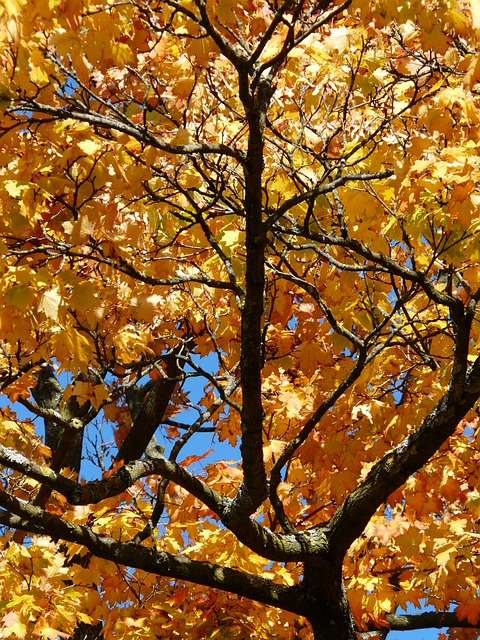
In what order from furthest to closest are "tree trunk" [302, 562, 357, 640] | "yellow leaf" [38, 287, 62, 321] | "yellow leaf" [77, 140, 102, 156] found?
"tree trunk" [302, 562, 357, 640] → "yellow leaf" [77, 140, 102, 156] → "yellow leaf" [38, 287, 62, 321]

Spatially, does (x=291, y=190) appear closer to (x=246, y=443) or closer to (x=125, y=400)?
(x=246, y=443)

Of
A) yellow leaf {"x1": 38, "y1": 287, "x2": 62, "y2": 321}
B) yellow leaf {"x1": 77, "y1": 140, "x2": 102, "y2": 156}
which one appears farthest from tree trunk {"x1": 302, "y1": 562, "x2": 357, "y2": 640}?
yellow leaf {"x1": 77, "y1": 140, "x2": 102, "y2": 156}

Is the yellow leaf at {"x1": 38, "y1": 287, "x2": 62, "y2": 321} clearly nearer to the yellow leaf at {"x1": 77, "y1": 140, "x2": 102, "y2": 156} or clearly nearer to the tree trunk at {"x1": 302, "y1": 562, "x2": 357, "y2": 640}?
the yellow leaf at {"x1": 77, "y1": 140, "x2": 102, "y2": 156}

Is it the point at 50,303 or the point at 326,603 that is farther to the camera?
the point at 326,603

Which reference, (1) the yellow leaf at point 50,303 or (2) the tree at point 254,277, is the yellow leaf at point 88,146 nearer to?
(2) the tree at point 254,277

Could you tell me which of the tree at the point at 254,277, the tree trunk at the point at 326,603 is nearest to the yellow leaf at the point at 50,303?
the tree at the point at 254,277

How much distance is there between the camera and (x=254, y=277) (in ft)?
13.8

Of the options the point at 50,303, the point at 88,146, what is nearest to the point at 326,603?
the point at 50,303

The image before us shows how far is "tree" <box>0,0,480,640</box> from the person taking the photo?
13.2 ft

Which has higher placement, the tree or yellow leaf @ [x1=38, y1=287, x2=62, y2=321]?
the tree

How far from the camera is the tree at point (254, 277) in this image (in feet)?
13.2

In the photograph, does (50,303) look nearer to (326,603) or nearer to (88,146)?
(88,146)

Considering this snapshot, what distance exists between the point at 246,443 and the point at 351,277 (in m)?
2.04

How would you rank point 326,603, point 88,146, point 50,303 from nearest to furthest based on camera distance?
point 50,303 < point 88,146 < point 326,603
